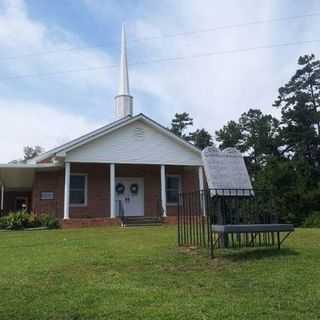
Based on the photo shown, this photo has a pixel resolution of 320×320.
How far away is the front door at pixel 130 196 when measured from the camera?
21797 millimetres

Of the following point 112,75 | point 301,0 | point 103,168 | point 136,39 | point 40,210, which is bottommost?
point 40,210

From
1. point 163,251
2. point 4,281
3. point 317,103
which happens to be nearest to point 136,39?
point 163,251

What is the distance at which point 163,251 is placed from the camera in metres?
8.09

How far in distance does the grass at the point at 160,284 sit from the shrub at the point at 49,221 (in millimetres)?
10071

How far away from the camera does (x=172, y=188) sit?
23.1 metres

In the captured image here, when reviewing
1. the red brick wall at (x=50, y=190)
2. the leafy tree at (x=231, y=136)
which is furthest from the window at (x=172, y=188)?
the leafy tree at (x=231, y=136)

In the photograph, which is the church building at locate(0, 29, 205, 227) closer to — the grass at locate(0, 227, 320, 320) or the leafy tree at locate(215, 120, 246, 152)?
the grass at locate(0, 227, 320, 320)

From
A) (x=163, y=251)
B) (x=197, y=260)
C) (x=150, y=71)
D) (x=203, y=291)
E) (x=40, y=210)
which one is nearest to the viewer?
(x=203, y=291)

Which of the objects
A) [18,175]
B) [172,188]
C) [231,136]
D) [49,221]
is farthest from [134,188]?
[231,136]

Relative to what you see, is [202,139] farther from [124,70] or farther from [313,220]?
[313,220]

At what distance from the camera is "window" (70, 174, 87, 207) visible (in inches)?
828

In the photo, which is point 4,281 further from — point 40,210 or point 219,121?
point 219,121

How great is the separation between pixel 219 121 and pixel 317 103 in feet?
32.9

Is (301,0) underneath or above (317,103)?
underneath
